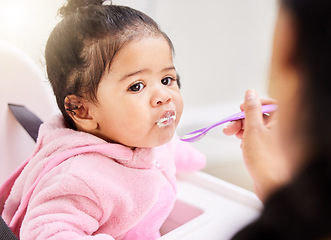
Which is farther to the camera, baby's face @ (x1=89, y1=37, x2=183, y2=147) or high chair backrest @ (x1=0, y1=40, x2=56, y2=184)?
high chair backrest @ (x1=0, y1=40, x2=56, y2=184)

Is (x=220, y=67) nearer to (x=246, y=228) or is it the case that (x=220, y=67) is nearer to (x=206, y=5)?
(x=206, y=5)

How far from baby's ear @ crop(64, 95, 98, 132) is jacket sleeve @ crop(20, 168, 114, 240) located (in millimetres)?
90

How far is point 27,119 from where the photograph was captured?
0.62 meters

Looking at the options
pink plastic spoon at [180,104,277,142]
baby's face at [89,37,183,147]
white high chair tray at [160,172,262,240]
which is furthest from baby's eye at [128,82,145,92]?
white high chair tray at [160,172,262,240]

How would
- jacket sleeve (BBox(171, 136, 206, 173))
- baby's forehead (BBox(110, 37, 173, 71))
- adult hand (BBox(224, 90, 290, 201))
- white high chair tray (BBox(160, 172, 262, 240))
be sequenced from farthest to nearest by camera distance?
jacket sleeve (BBox(171, 136, 206, 173))
white high chair tray (BBox(160, 172, 262, 240))
baby's forehead (BBox(110, 37, 173, 71))
adult hand (BBox(224, 90, 290, 201))

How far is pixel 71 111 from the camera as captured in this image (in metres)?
0.51

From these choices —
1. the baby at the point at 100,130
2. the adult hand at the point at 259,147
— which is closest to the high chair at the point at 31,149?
the baby at the point at 100,130

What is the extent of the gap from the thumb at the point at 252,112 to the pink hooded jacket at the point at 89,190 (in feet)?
0.58

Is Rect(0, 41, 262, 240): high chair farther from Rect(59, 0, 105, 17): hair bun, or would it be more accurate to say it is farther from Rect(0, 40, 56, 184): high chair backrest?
Rect(59, 0, 105, 17): hair bun

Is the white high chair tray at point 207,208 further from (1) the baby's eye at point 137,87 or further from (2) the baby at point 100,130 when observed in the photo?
(1) the baby's eye at point 137,87

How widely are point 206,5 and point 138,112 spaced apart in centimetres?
63

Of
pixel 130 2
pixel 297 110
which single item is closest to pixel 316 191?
pixel 297 110

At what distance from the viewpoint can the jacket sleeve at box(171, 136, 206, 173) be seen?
74cm

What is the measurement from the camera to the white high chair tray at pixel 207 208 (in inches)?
22.3
